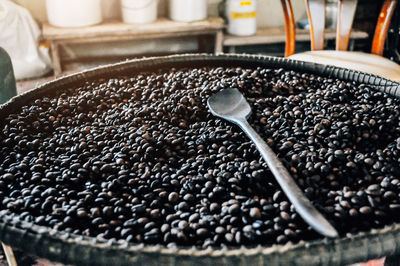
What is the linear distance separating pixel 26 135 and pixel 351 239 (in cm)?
75

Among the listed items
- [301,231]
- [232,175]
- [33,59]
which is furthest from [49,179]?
[33,59]

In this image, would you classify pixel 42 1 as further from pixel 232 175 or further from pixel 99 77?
pixel 232 175

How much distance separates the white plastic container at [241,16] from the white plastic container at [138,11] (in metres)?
0.59

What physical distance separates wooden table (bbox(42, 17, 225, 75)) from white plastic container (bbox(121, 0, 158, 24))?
47mm

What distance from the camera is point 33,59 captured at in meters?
2.78

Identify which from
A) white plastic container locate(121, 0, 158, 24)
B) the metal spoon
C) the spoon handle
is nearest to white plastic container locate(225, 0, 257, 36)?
white plastic container locate(121, 0, 158, 24)

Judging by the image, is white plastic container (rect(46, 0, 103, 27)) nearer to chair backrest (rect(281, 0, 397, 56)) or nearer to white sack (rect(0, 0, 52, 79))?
white sack (rect(0, 0, 52, 79))

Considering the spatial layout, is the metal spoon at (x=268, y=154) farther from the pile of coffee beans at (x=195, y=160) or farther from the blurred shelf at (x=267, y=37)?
the blurred shelf at (x=267, y=37)

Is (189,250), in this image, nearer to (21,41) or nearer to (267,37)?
(267,37)

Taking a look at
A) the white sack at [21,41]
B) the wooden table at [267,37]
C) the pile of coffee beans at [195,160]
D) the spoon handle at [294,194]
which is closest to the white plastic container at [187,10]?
the wooden table at [267,37]

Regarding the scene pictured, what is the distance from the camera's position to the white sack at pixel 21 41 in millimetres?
2670

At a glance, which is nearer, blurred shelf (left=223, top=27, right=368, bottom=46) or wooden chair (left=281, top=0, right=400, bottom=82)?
wooden chair (left=281, top=0, right=400, bottom=82)

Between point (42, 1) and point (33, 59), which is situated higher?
point (42, 1)

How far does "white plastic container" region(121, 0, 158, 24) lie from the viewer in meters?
2.64
